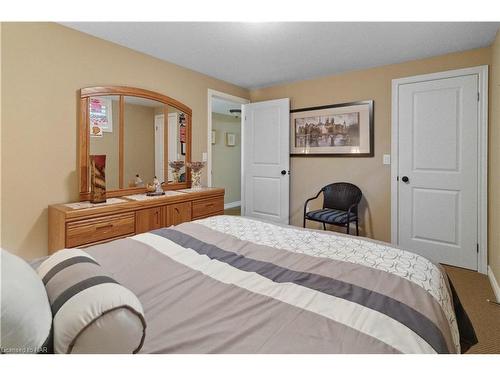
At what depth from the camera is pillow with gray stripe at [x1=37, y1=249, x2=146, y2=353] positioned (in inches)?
26.9

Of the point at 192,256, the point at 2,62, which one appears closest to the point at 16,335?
the point at 192,256

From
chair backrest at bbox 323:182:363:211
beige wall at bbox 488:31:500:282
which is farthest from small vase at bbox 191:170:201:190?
beige wall at bbox 488:31:500:282

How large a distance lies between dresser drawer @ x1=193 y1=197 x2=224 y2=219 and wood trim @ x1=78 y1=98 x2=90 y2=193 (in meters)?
1.05

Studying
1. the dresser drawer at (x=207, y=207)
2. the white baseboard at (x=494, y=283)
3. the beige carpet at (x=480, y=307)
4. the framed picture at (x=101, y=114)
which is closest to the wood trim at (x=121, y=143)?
the framed picture at (x=101, y=114)

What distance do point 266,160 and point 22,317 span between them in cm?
385

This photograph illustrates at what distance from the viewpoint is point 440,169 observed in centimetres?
310

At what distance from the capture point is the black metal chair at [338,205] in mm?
3271

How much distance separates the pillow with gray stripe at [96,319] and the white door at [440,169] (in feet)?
10.3

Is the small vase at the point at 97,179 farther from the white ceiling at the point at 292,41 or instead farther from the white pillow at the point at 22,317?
the white pillow at the point at 22,317

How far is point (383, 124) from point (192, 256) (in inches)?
117

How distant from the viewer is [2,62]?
2105 millimetres

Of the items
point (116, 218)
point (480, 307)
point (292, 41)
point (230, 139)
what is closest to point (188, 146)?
point (116, 218)

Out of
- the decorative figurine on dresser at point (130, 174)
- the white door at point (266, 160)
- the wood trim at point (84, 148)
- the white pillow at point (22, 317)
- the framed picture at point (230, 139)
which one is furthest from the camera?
the framed picture at point (230, 139)
